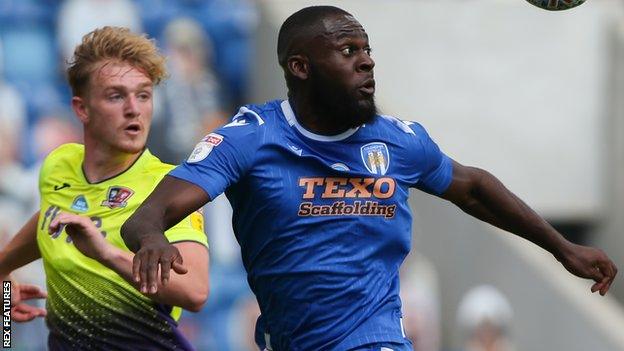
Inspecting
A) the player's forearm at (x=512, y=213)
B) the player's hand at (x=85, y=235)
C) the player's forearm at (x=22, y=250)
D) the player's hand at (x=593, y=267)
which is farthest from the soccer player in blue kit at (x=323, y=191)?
the player's forearm at (x=22, y=250)

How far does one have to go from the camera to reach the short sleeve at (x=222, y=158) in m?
5.70

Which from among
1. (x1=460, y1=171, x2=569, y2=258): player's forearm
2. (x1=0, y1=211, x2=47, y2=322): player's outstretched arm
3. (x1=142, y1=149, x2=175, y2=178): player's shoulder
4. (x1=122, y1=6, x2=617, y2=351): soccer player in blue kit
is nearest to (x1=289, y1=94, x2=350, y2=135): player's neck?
(x1=122, y1=6, x2=617, y2=351): soccer player in blue kit

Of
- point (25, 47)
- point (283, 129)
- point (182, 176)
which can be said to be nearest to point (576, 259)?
point (283, 129)

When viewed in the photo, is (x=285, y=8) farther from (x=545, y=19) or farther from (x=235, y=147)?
(x=235, y=147)

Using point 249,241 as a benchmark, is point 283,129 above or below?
above

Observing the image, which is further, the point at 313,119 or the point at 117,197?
the point at 117,197

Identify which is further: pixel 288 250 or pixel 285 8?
pixel 285 8

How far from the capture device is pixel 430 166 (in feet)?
20.7

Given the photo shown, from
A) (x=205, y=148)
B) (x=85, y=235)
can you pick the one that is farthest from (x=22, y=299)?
(x=205, y=148)

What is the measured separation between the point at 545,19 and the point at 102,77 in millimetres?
9790

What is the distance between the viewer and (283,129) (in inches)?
237

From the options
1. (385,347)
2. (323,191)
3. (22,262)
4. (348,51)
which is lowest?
(22,262)

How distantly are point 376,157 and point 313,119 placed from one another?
0.99 ft

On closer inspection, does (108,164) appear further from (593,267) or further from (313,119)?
(593,267)
